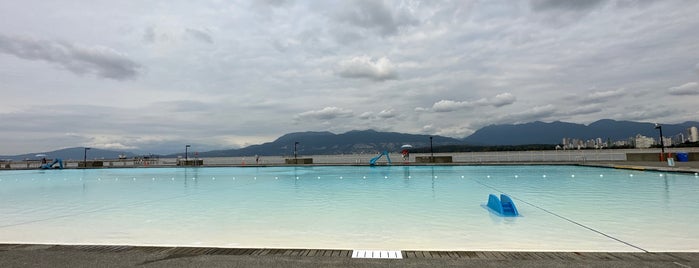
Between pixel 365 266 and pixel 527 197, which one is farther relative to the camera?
pixel 527 197

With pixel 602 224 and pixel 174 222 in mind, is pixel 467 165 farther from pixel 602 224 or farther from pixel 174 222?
pixel 174 222

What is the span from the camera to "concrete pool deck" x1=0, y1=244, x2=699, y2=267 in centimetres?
441

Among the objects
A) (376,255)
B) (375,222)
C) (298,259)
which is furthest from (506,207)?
(298,259)

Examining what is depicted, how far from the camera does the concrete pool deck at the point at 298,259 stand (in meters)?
4.41

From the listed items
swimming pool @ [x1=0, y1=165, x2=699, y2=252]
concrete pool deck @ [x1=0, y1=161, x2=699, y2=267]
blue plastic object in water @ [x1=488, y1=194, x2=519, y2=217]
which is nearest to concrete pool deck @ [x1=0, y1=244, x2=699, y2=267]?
concrete pool deck @ [x1=0, y1=161, x2=699, y2=267]

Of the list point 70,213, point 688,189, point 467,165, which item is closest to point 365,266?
point 70,213

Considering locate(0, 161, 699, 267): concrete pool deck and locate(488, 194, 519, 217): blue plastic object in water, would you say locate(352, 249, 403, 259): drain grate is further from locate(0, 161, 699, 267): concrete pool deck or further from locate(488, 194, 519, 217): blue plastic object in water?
locate(488, 194, 519, 217): blue plastic object in water

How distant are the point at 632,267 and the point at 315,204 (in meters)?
9.61

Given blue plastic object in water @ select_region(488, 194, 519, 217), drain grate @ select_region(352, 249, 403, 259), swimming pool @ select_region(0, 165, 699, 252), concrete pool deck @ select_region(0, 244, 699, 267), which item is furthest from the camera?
blue plastic object in water @ select_region(488, 194, 519, 217)

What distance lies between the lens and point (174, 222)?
945 centimetres

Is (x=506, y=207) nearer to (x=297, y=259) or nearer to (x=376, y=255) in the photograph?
(x=376, y=255)

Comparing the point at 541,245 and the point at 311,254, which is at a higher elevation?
the point at 311,254

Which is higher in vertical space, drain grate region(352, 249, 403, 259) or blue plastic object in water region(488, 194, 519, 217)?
drain grate region(352, 249, 403, 259)

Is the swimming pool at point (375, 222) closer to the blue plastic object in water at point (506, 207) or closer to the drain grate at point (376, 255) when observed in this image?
the blue plastic object in water at point (506, 207)
